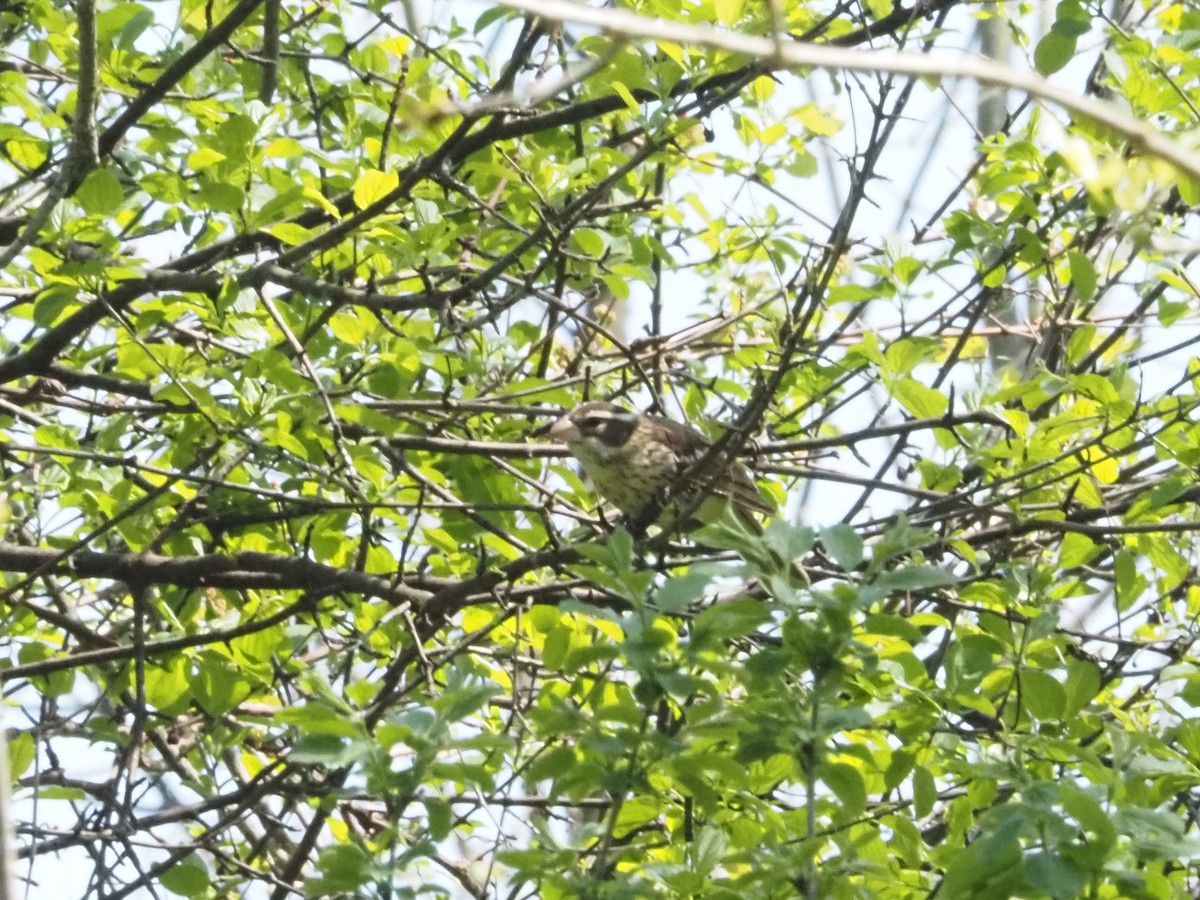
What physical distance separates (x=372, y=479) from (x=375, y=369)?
347mm

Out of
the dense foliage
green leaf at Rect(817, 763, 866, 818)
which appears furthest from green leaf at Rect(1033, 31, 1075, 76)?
green leaf at Rect(817, 763, 866, 818)

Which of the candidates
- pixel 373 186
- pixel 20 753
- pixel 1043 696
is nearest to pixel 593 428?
pixel 373 186

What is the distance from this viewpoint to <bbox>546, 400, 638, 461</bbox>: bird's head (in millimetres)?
4969

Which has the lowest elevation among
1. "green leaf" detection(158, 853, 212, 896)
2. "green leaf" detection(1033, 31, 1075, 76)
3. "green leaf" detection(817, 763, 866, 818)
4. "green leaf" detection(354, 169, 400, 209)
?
"green leaf" detection(817, 763, 866, 818)

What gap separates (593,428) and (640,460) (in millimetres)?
628

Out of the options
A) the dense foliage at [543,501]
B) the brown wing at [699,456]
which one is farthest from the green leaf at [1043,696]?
the brown wing at [699,456]

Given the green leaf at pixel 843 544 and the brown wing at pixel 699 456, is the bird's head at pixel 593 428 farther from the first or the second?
the green leaf at pixel 843 544

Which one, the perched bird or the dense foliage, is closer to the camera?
the dense foliage

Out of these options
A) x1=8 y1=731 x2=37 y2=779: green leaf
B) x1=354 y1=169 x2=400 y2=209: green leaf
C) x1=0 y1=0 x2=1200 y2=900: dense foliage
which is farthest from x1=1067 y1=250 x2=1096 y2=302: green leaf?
x1=8 y1=731 x2=37 y2=779: green leaf

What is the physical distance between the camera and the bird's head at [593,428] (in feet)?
16.3

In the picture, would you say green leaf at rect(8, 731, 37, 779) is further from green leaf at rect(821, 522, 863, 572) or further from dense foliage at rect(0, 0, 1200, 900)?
green leaf at rect(821, 522, 863, 572)

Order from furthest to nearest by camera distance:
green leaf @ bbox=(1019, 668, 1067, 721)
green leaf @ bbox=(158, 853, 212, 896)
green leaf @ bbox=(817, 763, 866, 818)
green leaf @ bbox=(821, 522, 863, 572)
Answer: green leaf @ bbox=(158, 853, 212, 896) < green leaf @ bbox=(1019, 668, 1067, 721) < green leaf @ bbox=(817, 763, 866, 818) < green leaf @ bbox=(821, 522, 863, 572)

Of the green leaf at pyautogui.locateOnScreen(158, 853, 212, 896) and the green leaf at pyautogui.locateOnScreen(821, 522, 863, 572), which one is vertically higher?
the green leaf at pyautogui.locateOnScreen(158, 853, 212, 896)

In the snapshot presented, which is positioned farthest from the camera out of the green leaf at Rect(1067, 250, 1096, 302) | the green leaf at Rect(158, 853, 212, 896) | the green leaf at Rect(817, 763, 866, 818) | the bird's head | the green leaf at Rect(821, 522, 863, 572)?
the bird's head
